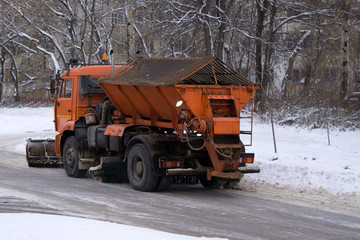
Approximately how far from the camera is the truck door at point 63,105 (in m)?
14.3

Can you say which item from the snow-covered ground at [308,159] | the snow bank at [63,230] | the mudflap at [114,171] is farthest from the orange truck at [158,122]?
the snow bank at [63,230]

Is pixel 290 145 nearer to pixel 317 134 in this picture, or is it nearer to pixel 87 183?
pixel 317 134

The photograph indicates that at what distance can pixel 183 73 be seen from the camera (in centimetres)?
1062

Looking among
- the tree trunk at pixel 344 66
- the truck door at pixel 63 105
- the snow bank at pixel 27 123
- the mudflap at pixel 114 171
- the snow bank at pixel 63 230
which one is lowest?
the snow bank at pixel 63 230

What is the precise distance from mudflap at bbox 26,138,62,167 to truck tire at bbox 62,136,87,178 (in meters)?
1.47

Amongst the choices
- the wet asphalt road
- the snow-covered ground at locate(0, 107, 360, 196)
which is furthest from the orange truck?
the snow-covered ground at locate(0, 107, 360, 196)

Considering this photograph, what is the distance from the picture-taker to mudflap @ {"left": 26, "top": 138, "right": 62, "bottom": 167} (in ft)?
51.3

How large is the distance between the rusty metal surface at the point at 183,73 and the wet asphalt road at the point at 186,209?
84.4 inches

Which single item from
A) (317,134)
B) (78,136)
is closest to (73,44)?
(317,134)

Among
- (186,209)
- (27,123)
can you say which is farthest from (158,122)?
(27,123)

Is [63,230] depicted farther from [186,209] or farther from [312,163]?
[312,163]

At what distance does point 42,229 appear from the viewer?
21.4ft

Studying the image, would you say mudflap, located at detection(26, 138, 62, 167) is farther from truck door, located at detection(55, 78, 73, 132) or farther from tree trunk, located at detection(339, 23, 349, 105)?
tree trunk, located at detection(339, 23, 349, 105)

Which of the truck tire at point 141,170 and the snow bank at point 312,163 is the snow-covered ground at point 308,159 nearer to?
the snow bank at point 312,163
